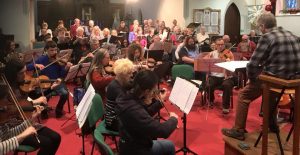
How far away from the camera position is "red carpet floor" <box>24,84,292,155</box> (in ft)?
15.2

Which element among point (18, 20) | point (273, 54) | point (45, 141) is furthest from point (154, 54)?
point (18, 20)

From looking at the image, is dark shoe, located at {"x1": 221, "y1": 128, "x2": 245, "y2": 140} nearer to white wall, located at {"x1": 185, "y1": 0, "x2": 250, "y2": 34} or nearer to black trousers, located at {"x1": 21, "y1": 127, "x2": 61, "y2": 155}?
black trousers, located at {"x1": 21, "y1": 127, "x2": 61, "y2": 155}

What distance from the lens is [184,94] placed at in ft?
12.3

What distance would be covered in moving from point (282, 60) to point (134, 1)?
1338 centimetres

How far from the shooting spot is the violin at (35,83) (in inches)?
203

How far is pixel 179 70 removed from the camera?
641 cm

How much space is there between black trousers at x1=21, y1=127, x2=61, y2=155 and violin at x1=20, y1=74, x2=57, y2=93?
5.17ft

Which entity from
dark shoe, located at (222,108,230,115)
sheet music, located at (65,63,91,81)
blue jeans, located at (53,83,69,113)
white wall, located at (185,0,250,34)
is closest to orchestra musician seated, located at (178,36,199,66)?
dark shoe, located at (222,108,230,115)

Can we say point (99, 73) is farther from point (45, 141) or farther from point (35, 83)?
point (45, 141)

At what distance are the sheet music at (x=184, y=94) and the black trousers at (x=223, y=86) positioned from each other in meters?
2.54

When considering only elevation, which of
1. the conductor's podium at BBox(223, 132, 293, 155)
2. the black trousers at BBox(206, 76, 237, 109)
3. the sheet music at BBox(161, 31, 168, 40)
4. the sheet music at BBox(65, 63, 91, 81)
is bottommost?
the conductor's podium at BBox(223, 132, 293, 155)

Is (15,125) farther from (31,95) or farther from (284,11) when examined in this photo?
(284,11)

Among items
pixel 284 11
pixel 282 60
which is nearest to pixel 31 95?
pixel 282 60

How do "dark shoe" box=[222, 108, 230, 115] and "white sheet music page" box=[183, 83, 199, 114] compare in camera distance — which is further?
"dark shoe" box=[222, 108, 230, 115]
